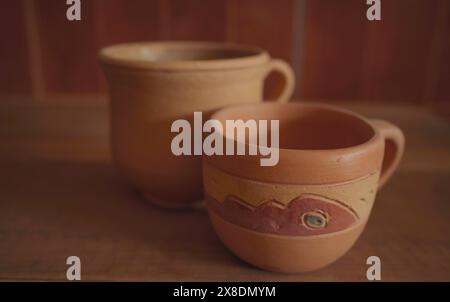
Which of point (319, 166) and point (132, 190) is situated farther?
point (132, 190)

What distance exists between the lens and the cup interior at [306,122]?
39 cm

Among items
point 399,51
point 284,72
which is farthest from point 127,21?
point 399,51

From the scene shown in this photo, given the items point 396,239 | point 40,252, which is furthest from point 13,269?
point 396,239

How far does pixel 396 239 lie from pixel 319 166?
0.15m

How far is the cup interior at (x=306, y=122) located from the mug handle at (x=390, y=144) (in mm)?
22

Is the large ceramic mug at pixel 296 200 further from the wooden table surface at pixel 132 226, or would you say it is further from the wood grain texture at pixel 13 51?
the wood grain texture at pixel 13 51

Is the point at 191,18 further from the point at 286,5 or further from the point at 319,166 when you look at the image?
the point at 319,166

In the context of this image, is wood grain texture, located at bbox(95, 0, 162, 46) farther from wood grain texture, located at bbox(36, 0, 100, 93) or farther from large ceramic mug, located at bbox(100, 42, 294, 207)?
large ceramic mug, located at bbox(100, 42, 294, 207)

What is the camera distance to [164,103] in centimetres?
40

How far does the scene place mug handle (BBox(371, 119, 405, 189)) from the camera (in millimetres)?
372

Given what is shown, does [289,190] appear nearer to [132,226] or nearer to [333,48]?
[132,226]

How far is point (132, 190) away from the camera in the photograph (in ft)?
1.61

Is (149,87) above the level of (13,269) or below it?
above

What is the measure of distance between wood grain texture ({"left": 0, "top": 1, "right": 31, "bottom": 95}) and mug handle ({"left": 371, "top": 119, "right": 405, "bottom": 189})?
48 centimetres
